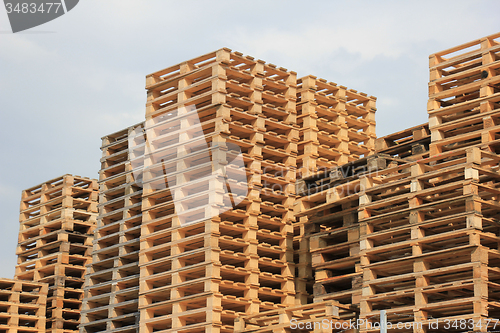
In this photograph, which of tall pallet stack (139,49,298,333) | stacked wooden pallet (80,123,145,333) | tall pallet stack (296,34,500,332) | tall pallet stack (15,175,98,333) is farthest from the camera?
tall pallet stack (15,175,98,333)

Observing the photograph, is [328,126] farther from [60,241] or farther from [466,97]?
[60,241]

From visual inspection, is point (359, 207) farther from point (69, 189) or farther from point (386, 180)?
point (69, 189)

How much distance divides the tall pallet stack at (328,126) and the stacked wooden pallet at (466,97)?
3.64 metres

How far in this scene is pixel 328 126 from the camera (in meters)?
19.0

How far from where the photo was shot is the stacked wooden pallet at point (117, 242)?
17.6 m

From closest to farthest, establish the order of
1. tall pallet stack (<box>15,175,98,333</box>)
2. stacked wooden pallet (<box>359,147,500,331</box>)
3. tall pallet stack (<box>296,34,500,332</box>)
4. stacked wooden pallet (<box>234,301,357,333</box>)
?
stacked wooden pallet (<box>359,147,500,331</box>), tall pallet stack (<box>296,34,500,332</box>), stacked wooden pallet (<box>234,301,357,333</box>), tall pallet stack (<box>15,175,98,333</box>)

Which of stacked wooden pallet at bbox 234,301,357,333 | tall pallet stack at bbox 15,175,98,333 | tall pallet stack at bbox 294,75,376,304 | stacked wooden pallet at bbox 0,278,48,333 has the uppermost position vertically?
tall pallet stack at bbox 294,75,376,304

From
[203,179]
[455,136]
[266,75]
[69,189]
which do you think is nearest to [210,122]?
[203,179]

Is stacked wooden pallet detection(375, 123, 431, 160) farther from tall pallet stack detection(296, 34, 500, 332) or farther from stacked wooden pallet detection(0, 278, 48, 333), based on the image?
stacked wooden pallet detection(0, 278, 48, 333)

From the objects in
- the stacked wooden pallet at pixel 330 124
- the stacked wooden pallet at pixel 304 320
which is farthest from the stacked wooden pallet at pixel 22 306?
the stacked wooden pallet at pixel 330 124

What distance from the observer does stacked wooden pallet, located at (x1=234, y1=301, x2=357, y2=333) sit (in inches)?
517

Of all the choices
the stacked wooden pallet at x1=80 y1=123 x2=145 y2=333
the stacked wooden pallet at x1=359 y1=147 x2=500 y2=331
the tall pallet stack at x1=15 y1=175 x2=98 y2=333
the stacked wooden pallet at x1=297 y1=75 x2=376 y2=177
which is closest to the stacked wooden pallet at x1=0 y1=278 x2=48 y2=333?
the tall pallet stack at x1=15 y1=175 x2=98 y2=333

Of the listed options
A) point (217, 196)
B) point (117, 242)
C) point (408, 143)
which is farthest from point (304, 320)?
point (117, 242)

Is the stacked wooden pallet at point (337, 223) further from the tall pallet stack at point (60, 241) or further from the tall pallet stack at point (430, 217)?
the tall pallet stack at point (60, 241)
